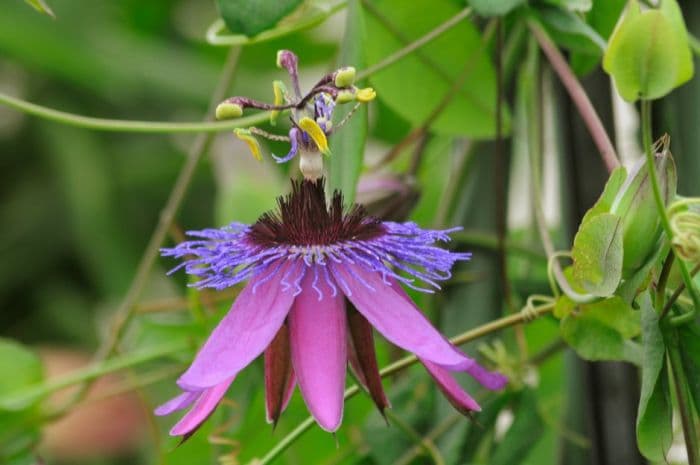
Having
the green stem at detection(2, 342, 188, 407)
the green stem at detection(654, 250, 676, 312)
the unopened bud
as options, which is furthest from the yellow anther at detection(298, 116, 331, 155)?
the green stem at detection(2, 342, 188, 407)

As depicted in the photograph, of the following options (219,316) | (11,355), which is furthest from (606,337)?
(11,355)

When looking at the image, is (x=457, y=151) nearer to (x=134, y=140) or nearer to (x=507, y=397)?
(x=507, y=397)

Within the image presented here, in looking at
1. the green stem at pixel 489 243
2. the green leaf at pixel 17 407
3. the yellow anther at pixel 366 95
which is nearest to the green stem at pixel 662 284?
the yellow anther at pixel 366 95

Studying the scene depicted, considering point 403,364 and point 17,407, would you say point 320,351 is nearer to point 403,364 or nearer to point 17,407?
point 403,364

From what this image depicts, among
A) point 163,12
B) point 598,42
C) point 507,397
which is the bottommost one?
point 507,397

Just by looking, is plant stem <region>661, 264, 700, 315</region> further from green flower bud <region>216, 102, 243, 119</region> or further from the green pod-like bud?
green flower bud <region>216, 102, 243, 119</region>

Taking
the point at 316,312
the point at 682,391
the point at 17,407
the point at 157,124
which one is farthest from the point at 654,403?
the point at 17,407

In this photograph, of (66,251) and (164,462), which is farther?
(66,251)
